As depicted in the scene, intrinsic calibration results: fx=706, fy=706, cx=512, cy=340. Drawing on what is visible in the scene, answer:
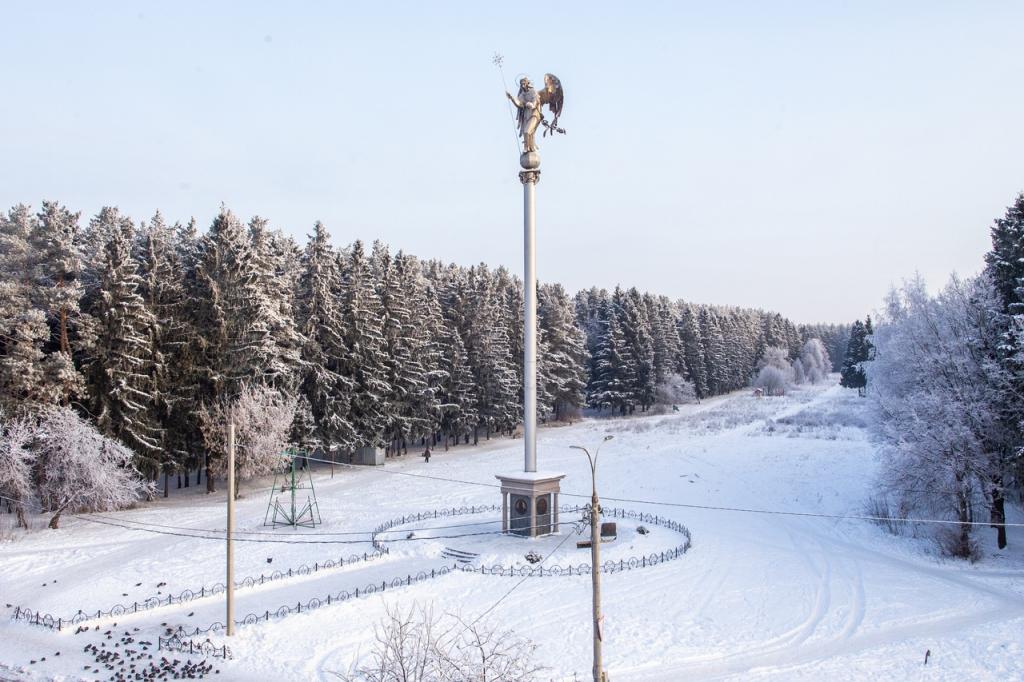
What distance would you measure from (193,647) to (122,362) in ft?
88.4

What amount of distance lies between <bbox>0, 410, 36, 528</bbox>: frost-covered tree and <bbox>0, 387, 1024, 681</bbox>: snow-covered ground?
192cm

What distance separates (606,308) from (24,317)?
75646mm

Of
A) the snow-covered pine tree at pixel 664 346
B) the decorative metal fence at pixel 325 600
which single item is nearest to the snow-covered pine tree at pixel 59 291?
the decorative metal fence at pixel 325 600

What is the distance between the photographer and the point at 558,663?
792 inches

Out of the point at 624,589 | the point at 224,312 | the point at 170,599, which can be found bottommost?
the point at 624,589

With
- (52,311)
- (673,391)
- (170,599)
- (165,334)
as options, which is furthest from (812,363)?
(170,599)

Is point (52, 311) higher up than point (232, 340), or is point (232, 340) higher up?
point (52, 311)

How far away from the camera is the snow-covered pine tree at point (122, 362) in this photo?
41.8m

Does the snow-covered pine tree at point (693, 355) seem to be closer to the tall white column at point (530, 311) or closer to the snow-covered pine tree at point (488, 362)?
the snow-covered pine tree at point (488, 362)

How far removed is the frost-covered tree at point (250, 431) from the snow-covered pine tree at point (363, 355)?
1044 cm

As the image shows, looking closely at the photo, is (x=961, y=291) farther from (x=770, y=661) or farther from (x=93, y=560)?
(x=93, y=560)

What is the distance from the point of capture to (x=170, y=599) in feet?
82.0

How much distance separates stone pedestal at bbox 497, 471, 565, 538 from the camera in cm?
3316

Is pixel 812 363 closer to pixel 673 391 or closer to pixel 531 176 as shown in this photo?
pixel 673 391
